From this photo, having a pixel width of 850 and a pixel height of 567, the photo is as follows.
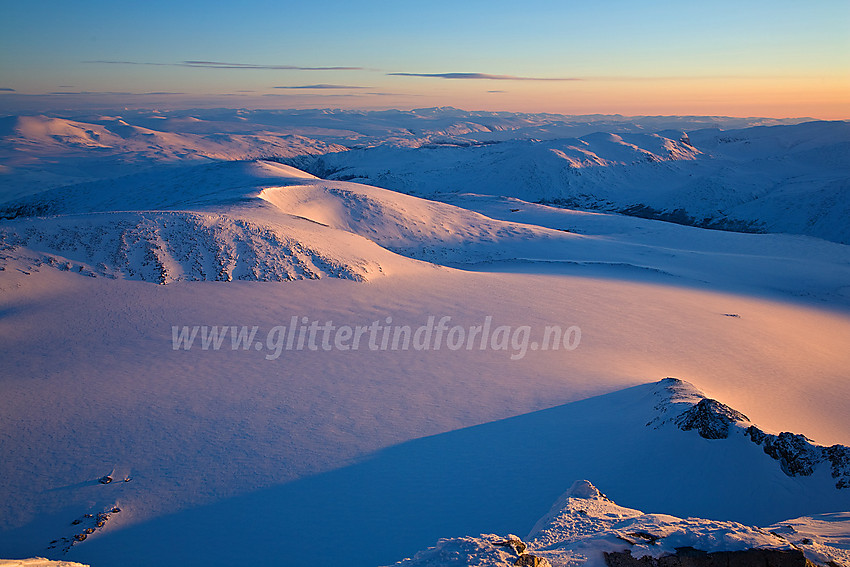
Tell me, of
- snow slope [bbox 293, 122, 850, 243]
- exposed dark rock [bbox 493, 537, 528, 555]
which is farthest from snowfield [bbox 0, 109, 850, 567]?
snow slope [bbox 293, 122, 850, 243]

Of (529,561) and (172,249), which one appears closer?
(529,561)

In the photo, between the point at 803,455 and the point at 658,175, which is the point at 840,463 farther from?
the point at 658,175

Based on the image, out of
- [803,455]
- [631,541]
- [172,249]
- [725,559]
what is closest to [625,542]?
[631,541]

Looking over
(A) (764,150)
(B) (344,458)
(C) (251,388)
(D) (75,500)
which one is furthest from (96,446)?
(A) (764,150)

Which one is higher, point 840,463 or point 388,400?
point 840,463

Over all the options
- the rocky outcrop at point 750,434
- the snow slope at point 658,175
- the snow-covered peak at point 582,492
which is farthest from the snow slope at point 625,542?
the snow slope at point 658,175

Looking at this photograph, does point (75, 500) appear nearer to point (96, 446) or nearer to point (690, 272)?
point (96, 446)

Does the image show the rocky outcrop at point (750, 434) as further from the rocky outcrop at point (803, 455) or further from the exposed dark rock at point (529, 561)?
the exposed dark rock at point (529, 561)
